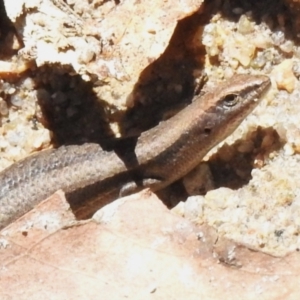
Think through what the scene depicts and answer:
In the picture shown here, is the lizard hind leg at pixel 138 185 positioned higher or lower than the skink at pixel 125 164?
lower

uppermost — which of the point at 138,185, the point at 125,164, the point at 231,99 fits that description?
the point at 231,99

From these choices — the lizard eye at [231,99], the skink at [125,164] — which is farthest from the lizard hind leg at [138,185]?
the lizard eye at [231,99]

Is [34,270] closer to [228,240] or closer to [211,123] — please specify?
[228,240]

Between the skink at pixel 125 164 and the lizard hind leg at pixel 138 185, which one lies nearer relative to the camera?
the skink at pixel 125 164

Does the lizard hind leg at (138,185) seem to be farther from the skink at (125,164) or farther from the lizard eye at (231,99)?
the lizard eye at (231,99)

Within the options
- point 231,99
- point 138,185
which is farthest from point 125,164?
point 231,99

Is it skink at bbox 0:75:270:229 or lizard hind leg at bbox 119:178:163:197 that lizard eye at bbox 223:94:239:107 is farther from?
lizard hind leg at bbox 119:178:163:197

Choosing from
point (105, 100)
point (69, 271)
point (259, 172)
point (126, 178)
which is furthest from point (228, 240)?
point (105, 100)

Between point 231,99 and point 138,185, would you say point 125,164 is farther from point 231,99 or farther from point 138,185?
point 231,99
